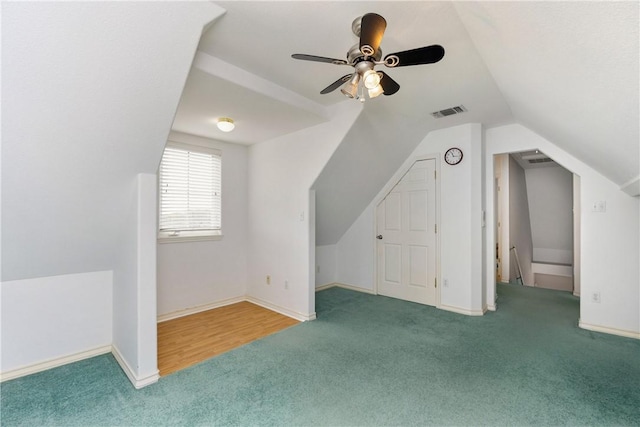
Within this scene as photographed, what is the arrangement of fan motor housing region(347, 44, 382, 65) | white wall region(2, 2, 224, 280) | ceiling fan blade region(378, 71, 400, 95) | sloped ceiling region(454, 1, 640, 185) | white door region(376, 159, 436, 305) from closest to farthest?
sloped ceiling region(454, 1, 640, 185) < white wall region(2, 2, 224, 280) < fan motor housing region(347, 44, 382, 65) < ceiling fan blade region(378, 71, 400, 95) < white door region(376, 159, 436, 305)

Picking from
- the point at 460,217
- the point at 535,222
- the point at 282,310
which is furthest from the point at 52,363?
the point at 535,222

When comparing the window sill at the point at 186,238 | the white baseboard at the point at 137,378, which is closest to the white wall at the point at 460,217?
the window sill at the point at 186,238

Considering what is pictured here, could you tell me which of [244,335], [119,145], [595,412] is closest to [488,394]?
[595,412]

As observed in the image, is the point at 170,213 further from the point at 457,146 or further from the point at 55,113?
the point at 457,146

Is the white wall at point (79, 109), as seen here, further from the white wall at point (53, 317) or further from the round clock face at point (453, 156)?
the round clock face at point (453, 156)

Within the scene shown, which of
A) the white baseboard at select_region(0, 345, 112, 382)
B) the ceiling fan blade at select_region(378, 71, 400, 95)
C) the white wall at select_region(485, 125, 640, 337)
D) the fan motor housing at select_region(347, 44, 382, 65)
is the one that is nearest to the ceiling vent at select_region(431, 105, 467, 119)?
the white wall at select_region(485, 125, 640, 337)

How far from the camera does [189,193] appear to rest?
3.74 metres

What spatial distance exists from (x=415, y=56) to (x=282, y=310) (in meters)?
3.18

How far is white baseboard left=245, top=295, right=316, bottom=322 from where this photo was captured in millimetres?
3426

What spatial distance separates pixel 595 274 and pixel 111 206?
4829mm

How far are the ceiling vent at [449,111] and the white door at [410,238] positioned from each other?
749 millimetres

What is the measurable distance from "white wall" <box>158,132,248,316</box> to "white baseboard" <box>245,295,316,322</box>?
0.87ft

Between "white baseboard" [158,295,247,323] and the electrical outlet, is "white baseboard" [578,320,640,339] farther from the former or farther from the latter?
"white baseboard" [158,295,247,323]

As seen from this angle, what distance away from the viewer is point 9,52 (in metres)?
1.33
